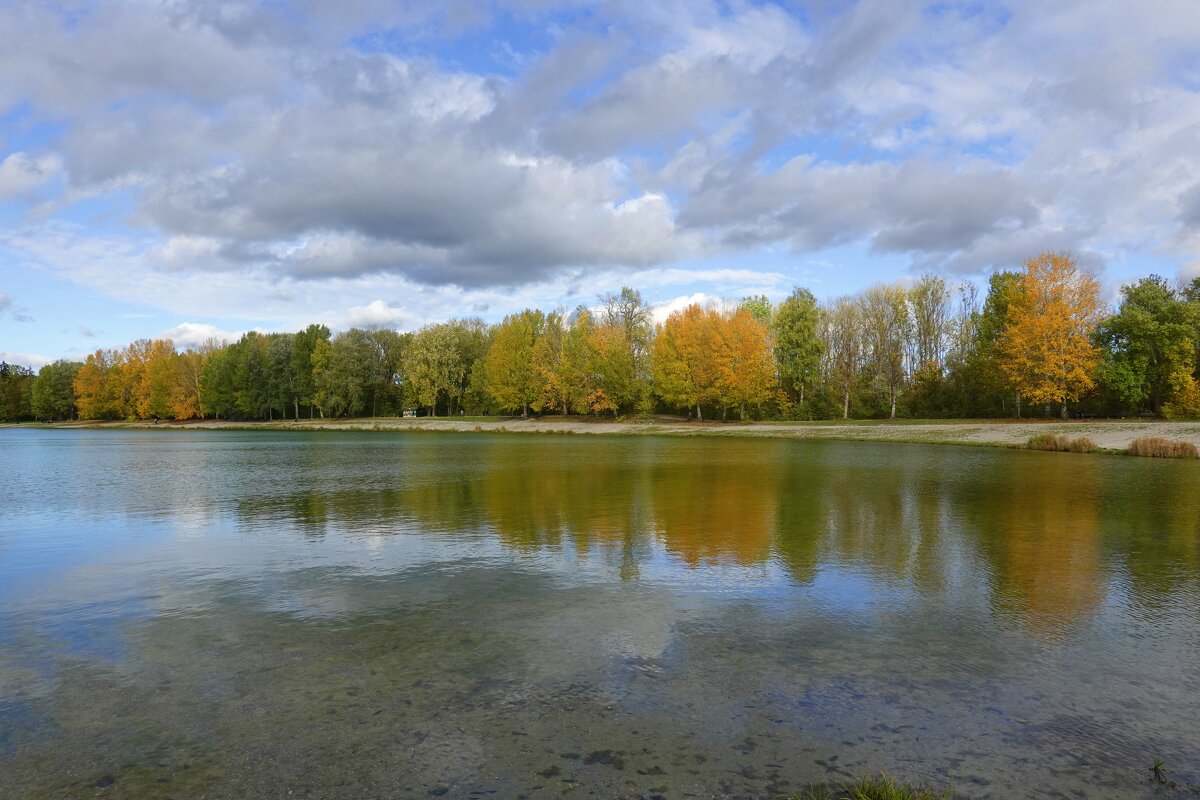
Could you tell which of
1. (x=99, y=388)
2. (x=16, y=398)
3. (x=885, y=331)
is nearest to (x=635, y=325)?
(x=885, y=331)

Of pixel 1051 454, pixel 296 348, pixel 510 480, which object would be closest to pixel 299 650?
pixel 510 480

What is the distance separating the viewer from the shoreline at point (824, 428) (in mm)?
40750

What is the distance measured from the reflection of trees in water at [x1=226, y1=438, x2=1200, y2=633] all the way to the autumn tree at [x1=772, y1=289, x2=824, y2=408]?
41064 mm

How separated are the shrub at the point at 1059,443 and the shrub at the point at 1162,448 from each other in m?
2.07

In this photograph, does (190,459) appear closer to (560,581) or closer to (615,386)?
(560,581)

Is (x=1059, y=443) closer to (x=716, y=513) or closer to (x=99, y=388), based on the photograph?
(x=716, y=513)

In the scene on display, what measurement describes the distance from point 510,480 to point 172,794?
20.1 meters

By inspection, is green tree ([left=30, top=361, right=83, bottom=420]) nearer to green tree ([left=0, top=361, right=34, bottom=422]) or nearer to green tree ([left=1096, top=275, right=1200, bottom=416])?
green tree ([left=0, top=361, right=34, bottom=422])

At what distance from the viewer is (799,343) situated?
70.7 metres

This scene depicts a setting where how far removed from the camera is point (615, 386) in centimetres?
7225

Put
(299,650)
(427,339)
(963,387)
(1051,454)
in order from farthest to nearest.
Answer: (427,339), (963,387), (1051,454), (299,650)

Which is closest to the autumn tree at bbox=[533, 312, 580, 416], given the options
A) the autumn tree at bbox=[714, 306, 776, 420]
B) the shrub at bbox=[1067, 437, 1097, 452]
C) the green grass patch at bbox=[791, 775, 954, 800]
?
the autumn tree at bbox=[714, 306, 776, 420]

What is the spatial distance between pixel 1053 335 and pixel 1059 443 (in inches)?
705

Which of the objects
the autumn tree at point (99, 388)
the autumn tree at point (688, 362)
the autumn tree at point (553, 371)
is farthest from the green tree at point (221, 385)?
the autumn tree at point (688, 362)
